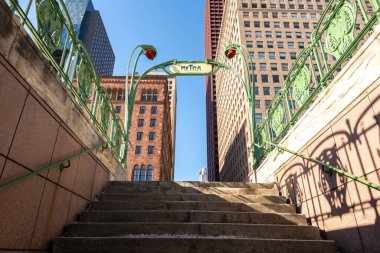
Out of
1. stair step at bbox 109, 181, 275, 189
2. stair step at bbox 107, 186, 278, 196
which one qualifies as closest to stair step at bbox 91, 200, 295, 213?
stair step at bbox 107, 186, 278, 196

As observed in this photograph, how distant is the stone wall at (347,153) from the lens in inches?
112

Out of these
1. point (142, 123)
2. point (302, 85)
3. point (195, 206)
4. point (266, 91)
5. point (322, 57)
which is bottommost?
point (195, 206)

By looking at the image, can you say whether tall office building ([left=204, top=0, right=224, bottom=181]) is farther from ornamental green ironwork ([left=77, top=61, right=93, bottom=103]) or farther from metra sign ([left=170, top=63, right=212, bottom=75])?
ornamental green ironwork ([left=77, top=61, right=93, bottom=103])

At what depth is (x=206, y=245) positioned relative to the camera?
10.9ft

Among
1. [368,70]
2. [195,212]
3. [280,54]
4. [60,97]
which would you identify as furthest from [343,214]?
[280,54]

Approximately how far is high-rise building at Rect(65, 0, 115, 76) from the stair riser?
13272cm

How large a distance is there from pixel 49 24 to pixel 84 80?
1.38 meters

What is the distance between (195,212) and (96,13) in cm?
15884

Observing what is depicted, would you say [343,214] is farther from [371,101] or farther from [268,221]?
[371,101]

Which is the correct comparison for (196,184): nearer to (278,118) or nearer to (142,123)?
(278,118)

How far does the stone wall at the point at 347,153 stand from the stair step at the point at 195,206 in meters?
0.54

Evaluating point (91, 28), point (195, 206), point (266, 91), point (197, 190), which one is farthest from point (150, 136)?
point (91, 28)

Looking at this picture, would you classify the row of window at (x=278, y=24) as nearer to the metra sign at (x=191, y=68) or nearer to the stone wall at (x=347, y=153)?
the metra sign at (x=191, y=68)

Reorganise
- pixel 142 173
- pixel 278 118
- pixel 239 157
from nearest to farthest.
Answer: pixel 278 118
pixel 142 173
pixel 239 157
